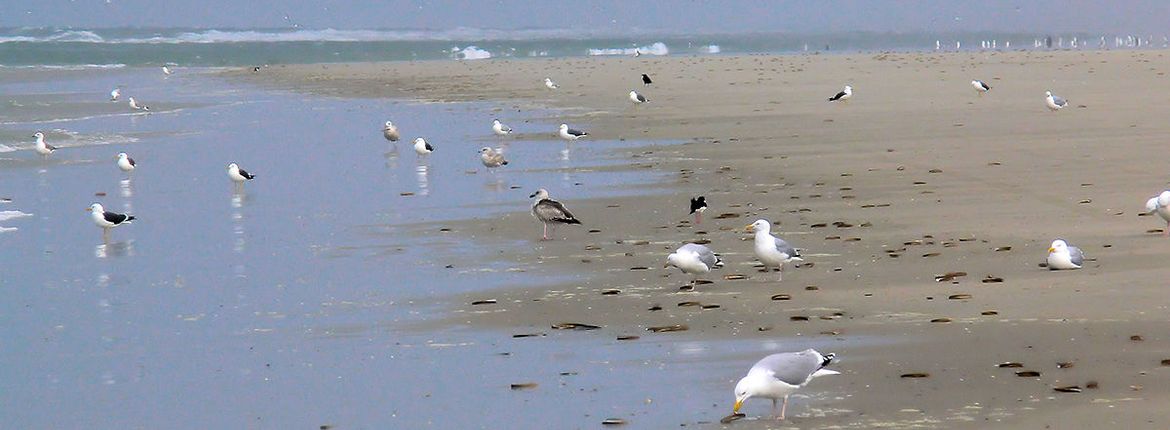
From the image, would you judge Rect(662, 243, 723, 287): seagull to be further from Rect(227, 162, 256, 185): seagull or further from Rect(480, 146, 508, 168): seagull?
Rect(227, 162, 256, 185): seagull

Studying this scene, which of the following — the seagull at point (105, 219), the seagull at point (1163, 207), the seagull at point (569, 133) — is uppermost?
the seagull at point (1163, 207)

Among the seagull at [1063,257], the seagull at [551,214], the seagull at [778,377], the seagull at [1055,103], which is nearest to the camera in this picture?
the seagull at [778,377]

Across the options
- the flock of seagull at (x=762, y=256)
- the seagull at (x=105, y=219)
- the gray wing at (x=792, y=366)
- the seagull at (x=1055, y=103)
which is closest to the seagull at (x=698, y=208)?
the flock of seagull at (x=762, y=256)

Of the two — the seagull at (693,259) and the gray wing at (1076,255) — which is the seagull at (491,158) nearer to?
the seagull at (693,259)

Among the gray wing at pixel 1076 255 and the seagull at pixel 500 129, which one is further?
the seagull at pixel 500 129

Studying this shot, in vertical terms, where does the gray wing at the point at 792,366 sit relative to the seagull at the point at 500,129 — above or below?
above

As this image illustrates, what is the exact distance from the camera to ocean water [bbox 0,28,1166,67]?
67125mm

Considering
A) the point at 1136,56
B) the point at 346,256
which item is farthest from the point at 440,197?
the point at 1136,56

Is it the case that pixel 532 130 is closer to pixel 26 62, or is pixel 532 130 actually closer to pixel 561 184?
pixel 561 184

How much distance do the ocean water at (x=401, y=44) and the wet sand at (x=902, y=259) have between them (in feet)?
135

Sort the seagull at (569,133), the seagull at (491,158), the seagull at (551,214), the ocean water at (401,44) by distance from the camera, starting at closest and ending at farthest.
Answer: the seagull at (551,214)
the seagull at (491,158)
the seagull at (569,133)
the ocean water at (401,44)

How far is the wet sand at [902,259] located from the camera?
7105 millimetres

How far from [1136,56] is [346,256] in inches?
1442

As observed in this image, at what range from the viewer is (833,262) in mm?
10734
